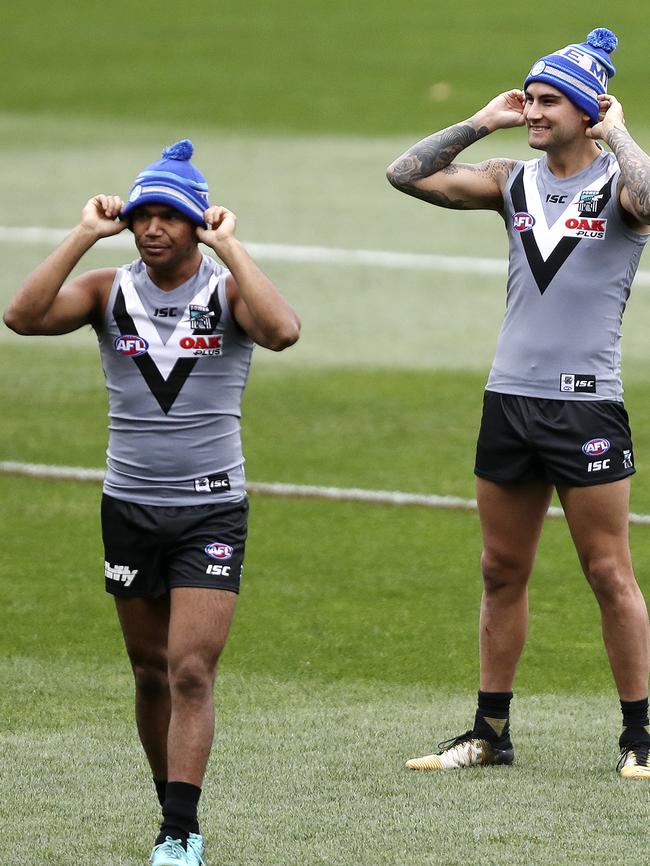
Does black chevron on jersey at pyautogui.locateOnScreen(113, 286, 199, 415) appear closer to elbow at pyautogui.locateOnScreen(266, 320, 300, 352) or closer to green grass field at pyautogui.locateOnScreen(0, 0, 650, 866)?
elbow at pyautogui.locateOnScreen(266, 320, 300, 352)

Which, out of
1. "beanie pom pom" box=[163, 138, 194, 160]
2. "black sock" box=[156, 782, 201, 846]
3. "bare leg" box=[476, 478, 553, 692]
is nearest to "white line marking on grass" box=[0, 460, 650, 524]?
"bare leg" box=[476, 478, 553, 692]

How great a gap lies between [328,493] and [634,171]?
17.6 ft

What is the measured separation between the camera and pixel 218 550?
5852 millimetres

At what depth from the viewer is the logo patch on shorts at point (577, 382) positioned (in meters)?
6.84

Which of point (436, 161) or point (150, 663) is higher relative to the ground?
point (436, 161)

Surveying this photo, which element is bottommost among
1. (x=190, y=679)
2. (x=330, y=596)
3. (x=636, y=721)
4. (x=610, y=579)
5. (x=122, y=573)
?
(x=330, y=596)

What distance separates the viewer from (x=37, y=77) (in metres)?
35.2

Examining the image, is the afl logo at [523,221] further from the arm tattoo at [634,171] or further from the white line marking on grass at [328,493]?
the white line marking on grass at [328,493]

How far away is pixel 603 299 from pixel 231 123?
2521 cm

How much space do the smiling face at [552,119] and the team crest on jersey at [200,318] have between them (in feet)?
5.31

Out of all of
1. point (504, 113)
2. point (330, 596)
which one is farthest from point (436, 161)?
point (330, 596)

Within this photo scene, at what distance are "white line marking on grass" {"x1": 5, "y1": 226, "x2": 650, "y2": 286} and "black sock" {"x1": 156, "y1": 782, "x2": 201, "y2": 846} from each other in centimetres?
1469

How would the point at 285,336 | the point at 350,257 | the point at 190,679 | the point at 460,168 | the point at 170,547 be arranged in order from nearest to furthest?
the point at 190,679 < the point at 285,336 < the point at 170,547 < the point at 460,168 < the point at 350,257

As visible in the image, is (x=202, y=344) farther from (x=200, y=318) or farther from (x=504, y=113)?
(x=504, y=113)
